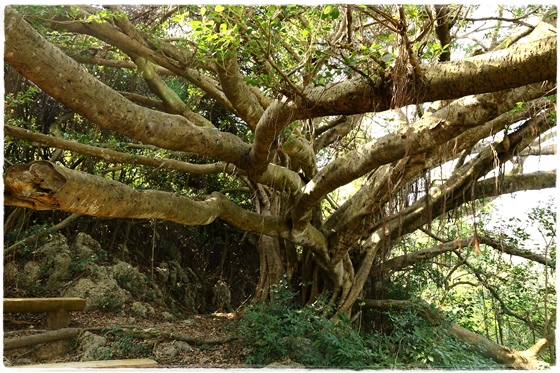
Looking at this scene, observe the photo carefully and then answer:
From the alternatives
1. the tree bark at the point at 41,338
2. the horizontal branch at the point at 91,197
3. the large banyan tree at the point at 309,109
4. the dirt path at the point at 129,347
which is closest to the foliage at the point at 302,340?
the dirt path at the point at 129,347

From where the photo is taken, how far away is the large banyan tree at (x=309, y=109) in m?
2.30

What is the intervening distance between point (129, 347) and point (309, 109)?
9.69 feet

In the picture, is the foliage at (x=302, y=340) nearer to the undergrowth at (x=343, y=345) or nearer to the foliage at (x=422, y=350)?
the undergrowth at (x=343, y=345)

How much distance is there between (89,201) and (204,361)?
2.33m

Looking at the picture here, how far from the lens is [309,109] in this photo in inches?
111

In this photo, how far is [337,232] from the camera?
4.95 m

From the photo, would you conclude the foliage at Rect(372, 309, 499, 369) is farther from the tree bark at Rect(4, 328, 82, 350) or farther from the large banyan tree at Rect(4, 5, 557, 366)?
the tree bark at Rect(4, 328, 82, 350)

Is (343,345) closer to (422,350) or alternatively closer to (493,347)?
(422,350)

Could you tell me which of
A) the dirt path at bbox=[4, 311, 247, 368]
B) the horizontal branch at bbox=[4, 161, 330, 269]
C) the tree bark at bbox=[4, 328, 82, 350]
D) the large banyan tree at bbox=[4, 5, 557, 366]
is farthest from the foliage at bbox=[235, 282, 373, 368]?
the tree bark at bbox=[4, 328, 82, 350]

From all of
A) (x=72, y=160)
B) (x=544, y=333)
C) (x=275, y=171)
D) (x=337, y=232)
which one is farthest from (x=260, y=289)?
(x=544, y=333)

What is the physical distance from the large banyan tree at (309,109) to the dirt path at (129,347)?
129 cm

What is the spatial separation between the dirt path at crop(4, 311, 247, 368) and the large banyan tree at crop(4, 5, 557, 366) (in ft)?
4.25

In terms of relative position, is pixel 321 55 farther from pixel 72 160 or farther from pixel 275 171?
pixel 72 160

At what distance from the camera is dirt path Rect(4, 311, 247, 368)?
418cm
